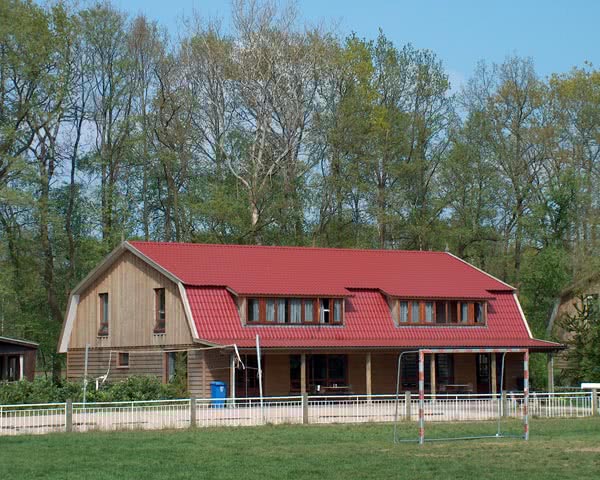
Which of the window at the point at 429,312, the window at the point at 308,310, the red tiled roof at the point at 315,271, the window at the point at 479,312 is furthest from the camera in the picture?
the window at the point at 479,312

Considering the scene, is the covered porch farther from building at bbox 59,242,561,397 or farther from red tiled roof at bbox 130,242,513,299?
red tiled roof at bbox 130,242,513,299

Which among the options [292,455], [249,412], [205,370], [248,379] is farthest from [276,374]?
[292,455]

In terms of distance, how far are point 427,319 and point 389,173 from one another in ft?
63.8

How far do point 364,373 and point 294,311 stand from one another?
4423 millimetres

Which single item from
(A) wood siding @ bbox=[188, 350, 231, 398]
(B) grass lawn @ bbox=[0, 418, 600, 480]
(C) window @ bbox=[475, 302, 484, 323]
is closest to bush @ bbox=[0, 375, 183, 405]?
(A) wood siding @ bbox=[188, 350, 231, 398]

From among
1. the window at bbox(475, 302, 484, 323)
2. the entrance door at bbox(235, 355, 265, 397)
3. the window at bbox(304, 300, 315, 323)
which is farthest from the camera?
the window at bbox(475, 302, 484, 323)

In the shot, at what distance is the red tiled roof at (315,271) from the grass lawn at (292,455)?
1490 centimetres

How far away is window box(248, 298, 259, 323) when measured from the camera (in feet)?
138

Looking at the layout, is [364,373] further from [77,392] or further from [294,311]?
[77,392]

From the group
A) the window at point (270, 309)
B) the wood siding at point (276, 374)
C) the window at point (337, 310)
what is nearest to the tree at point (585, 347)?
the window at point (337, 310)

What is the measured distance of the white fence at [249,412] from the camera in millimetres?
28516

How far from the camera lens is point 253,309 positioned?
4216cm

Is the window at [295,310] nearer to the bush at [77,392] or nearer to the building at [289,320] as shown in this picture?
the building at [289,320]

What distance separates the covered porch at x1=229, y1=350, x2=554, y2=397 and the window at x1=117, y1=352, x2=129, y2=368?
537 cm
